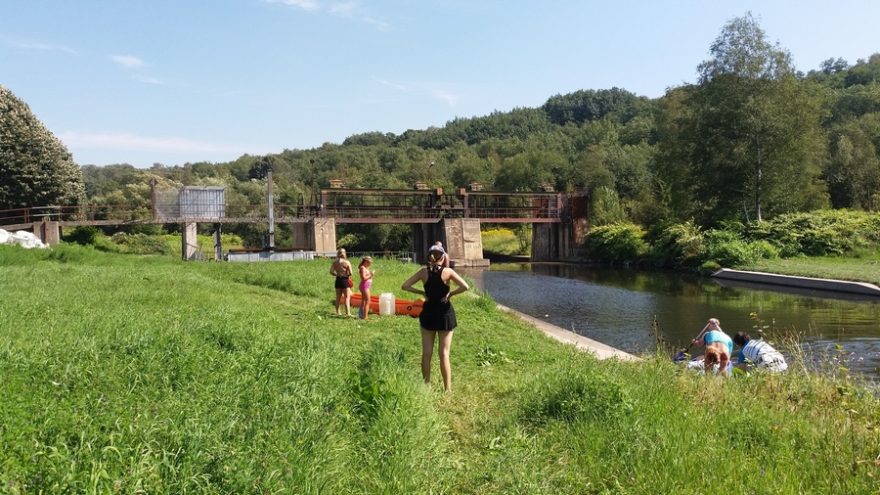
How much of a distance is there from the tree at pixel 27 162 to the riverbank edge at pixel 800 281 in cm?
3502

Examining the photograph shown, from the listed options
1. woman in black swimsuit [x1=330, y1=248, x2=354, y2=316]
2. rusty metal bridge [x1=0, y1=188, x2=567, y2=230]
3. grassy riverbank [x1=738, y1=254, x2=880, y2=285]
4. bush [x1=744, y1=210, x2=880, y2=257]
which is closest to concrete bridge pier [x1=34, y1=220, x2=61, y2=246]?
rusty metal bridge [x1=0, y1=188, x2=567, y2=230]

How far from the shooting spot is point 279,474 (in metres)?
3.71

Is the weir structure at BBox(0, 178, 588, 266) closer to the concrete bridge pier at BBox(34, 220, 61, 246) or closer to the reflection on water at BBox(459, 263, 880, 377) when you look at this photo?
the concrete bridge pier at BBox(34, 220, 61, 246)

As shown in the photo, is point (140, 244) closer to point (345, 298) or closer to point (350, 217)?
point (350, 217)

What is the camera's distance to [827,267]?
26875 mm

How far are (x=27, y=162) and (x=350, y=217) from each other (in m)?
20.1

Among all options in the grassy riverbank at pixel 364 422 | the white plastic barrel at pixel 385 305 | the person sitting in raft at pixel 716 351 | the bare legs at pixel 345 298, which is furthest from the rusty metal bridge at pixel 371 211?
the person sitting in raft at pixel 716 351

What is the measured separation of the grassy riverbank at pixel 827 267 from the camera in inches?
925

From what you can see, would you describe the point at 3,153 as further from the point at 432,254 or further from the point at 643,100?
the point at 643,100

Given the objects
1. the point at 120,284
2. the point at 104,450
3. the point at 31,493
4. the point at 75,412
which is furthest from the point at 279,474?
the point at 120,284

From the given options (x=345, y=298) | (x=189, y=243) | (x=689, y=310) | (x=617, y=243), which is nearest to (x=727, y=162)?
(x=617, y=243)

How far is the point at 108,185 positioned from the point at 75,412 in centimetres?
8534

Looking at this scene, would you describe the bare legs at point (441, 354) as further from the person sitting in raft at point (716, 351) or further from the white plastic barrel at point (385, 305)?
the white plastic barrel at point (385, 305)

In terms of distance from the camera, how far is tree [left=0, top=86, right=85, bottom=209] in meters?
33.4
